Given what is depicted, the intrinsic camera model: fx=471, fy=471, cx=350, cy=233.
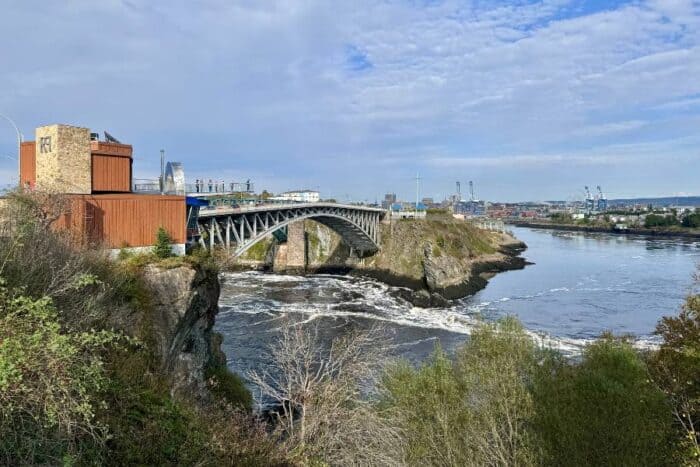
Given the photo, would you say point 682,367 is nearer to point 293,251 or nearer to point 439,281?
point 439,281

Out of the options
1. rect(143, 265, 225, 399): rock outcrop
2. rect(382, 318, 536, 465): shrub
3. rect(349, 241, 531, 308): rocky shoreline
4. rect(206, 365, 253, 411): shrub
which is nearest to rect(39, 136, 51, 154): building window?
rect(143, 265, 225, 399): rock outcrop

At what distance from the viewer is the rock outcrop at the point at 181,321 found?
1227 cm

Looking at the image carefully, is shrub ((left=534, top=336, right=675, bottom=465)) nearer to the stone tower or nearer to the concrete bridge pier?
the stone tower

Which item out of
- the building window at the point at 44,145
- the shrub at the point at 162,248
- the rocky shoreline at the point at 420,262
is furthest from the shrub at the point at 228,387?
the rocky shoreline at the point at 420,262

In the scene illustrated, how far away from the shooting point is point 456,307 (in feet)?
122

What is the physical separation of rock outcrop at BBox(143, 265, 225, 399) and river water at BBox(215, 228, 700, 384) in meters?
6.50

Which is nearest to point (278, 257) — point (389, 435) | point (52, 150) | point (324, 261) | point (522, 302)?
point (324, 261)

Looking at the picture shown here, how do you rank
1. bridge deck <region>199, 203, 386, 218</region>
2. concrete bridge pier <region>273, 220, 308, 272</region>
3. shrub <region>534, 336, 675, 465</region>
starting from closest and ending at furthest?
shrub <region>534, 336, 675, 465</region>, bridge deck <region>199, 203, 386, 218</region>, concrete bridge pier <region>273, 220, 308, 272</region>

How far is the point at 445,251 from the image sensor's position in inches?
2010

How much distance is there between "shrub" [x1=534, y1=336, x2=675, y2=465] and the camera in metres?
8.66

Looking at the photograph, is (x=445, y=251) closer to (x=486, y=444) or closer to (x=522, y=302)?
(x=522, y=302)

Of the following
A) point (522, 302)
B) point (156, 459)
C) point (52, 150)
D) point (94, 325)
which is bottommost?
point (522, 302)

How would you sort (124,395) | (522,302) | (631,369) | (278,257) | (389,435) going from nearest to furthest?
(124,395) → (389,435) → (631,369) → (522,302) → (278,257)

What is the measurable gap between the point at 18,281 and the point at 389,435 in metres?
7.89
